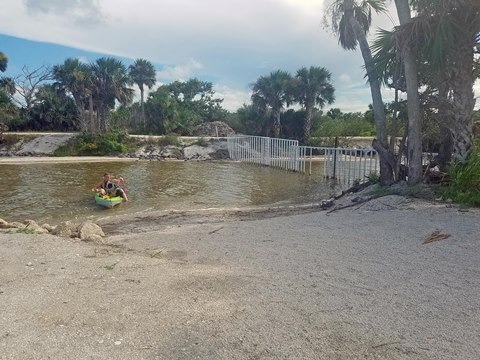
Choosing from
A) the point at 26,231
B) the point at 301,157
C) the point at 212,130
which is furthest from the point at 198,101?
the point at 26,231

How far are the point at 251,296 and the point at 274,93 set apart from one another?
39879 mm

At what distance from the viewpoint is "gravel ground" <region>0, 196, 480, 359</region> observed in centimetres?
335

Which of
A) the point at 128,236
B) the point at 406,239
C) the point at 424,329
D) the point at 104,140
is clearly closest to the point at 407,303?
the point at 424,329

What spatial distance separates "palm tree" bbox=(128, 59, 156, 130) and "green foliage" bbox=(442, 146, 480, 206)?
148 ft

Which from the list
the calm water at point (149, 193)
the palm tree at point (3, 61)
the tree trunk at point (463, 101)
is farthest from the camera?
the palm tree at point (3, 61)

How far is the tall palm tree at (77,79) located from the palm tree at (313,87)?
894 inches

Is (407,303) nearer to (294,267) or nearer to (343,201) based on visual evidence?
(294,267)

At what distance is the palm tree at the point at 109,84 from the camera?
139 feet

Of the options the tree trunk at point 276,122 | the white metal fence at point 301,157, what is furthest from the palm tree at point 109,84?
the tree trunk at point 276,122

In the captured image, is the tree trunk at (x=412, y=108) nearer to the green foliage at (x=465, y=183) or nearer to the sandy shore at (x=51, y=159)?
the green foliage at (x=465, y=183)

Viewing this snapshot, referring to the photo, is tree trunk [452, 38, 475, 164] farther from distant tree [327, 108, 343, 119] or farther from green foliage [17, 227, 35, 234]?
distant tree [327, 108, 343, 119]

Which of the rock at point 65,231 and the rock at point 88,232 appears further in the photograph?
the rock at point 65,231

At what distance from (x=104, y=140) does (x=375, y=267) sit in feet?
133

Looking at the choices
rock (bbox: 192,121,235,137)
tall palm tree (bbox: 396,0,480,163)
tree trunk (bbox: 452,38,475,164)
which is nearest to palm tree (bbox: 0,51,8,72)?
rock (bbox: 192,121,235,137)
